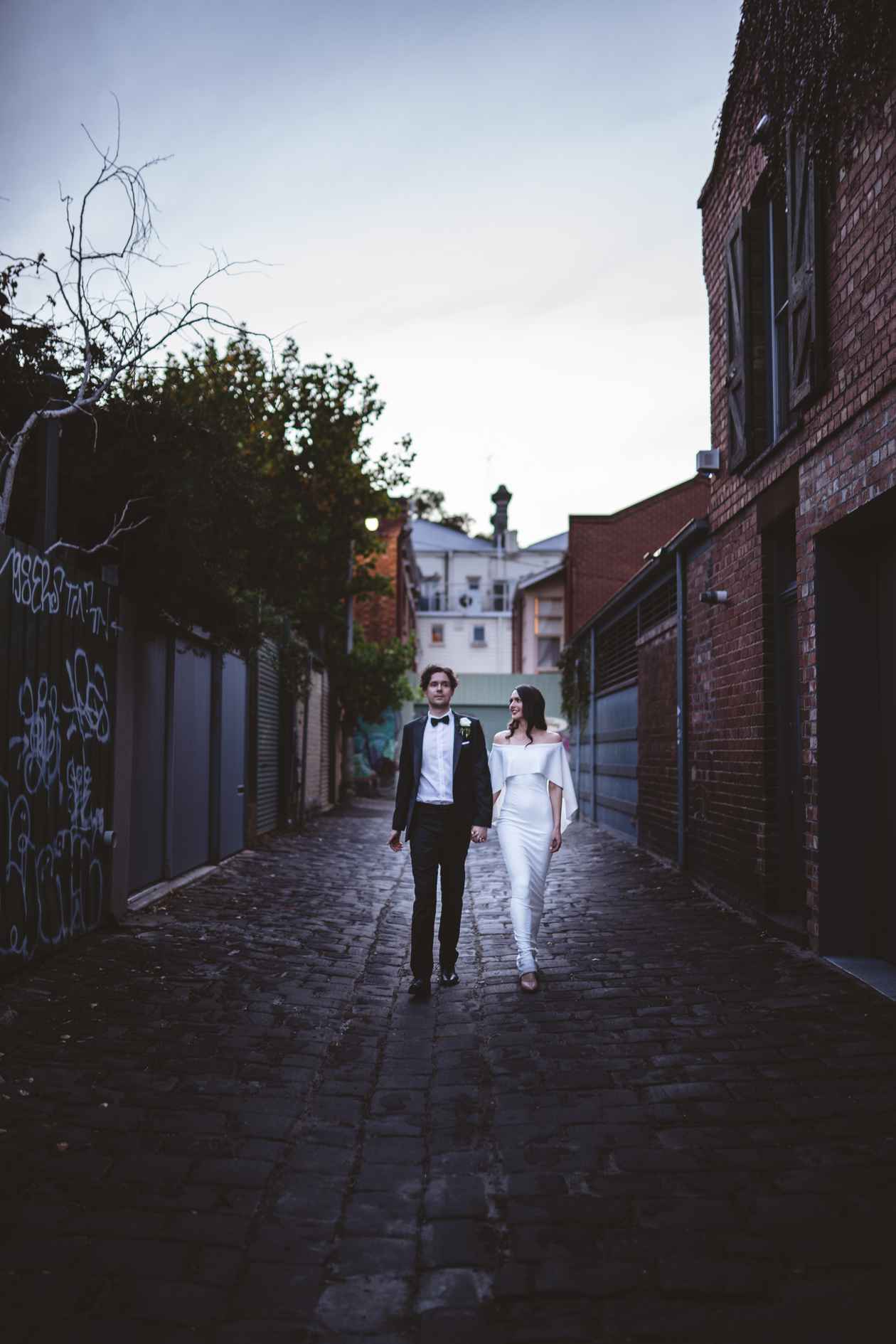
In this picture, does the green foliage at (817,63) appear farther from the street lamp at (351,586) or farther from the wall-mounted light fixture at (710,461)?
the street lamp at (351,586)

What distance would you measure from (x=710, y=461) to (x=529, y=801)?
438 cm

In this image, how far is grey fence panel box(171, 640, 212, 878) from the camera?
1017 cm

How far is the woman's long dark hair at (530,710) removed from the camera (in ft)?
22.1

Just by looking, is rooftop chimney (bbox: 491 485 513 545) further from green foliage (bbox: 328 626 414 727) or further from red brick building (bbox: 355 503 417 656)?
green foliage (bbox: 328 626 414 727)

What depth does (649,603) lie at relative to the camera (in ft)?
44.8

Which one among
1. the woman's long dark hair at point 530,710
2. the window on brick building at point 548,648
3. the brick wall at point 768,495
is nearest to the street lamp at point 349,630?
the brick wall at point 768,495

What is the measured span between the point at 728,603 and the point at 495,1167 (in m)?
6.51

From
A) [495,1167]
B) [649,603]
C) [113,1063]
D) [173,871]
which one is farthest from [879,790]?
[649,603]

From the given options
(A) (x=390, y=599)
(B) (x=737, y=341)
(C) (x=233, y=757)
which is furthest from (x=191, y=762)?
(A) (x=390, y=599)

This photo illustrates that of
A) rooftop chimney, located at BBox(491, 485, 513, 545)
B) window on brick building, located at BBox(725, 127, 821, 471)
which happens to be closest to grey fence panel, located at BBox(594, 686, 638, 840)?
window on brick building, located at BBox(725, 127, 821, 471)

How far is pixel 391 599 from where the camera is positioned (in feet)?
119

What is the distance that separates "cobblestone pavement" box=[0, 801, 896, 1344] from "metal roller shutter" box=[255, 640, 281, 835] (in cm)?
819

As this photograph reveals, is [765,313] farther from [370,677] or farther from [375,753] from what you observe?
[375,753]

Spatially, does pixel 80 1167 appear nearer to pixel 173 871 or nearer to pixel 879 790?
pixel 879 790
